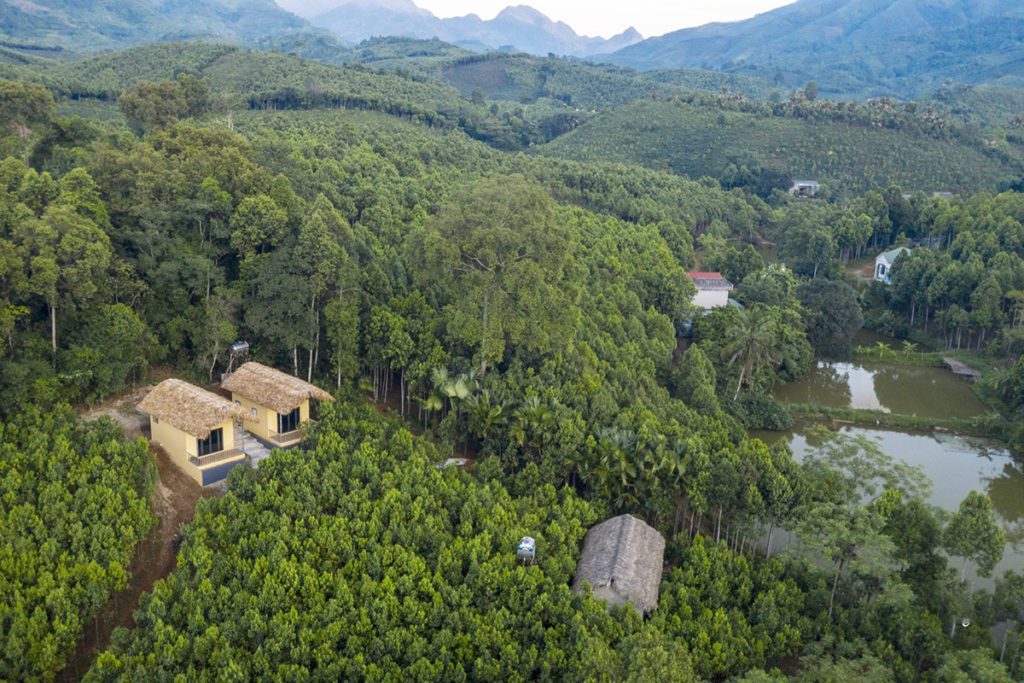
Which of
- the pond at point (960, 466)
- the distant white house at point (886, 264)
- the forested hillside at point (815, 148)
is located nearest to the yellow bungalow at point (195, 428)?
the pond at point (960, 466)

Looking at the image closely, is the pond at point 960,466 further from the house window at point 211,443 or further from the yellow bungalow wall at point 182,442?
the house window at point 211,443

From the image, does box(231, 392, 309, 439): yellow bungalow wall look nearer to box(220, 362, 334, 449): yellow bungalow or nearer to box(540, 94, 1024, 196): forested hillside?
box(220, 362, 334, 449): yellow bungalow

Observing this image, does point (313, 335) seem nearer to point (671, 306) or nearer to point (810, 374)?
point (671, 306)

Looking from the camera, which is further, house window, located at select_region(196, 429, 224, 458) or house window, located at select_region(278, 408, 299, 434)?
house window, located at select_region(278, 408, 299, 434)

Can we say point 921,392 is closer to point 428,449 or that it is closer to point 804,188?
point 428,449

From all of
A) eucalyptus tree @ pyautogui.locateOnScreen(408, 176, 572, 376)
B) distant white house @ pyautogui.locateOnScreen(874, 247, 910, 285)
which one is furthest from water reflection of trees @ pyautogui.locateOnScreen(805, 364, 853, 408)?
eucalyptus tree @ pyautogui.locateOnScreen(408, 176, 572, 376)

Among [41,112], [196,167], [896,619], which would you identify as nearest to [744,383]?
[896,619]
